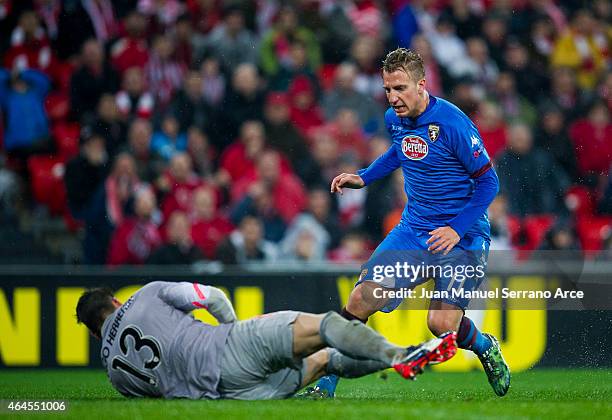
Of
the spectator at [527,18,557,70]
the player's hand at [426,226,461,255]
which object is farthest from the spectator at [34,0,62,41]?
the player's hand at [426,226,461,255]

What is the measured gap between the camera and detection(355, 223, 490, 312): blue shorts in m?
6.70

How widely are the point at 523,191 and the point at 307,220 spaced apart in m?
2.29

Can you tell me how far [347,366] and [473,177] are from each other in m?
1.40

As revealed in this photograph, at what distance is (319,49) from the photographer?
1271 cm

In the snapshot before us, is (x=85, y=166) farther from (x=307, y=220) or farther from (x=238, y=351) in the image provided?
(x=238, y=351)

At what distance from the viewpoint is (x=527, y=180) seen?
1137 centimetres

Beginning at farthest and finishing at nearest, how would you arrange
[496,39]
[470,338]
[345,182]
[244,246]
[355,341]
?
[496,39]
[244,246]
[345,182]
[470,338]
[355,341]

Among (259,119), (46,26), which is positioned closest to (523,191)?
(259,119)

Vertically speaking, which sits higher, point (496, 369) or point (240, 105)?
point (240, 105)

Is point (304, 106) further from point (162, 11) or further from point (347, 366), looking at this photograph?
point (347, 366)

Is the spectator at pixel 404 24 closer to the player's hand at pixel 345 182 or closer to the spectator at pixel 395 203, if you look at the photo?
the spectator at pixel 395 203

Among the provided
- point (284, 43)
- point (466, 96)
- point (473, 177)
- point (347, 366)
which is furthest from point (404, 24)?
point (347, 366)

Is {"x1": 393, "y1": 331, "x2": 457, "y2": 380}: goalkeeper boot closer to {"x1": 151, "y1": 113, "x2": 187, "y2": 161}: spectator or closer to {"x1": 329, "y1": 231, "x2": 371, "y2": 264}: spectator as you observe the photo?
{"x1": 329, "y1": 231, "x2": 371, "y2": 264}: spectator

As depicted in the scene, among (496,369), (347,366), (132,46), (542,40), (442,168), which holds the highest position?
(542,40)
